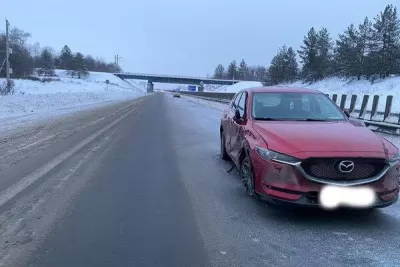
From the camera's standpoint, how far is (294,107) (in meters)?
6.48

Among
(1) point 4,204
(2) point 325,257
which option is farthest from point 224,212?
(1) point 4,204

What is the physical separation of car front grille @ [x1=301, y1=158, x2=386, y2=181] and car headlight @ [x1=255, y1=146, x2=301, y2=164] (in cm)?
13

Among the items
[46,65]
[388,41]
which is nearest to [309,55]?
[388,41]

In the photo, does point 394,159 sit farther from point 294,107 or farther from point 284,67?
point 284,67

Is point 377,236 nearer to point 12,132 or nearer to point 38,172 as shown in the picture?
point 38,172

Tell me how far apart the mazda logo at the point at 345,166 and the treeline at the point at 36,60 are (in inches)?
2767

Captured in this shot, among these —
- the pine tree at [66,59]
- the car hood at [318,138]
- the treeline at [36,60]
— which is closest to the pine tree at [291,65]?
the treeline at [36,60]

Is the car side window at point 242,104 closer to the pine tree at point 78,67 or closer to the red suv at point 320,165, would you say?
the red suv at point 320,165

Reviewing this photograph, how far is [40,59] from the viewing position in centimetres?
12244

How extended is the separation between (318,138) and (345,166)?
554 mm

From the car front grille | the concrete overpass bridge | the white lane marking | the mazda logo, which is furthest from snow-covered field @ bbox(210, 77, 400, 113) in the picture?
the concrete overpass bridge

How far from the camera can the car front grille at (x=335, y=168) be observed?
14.7 ft

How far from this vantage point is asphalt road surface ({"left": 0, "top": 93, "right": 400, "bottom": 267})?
3.76 metres

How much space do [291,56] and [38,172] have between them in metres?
90.5
